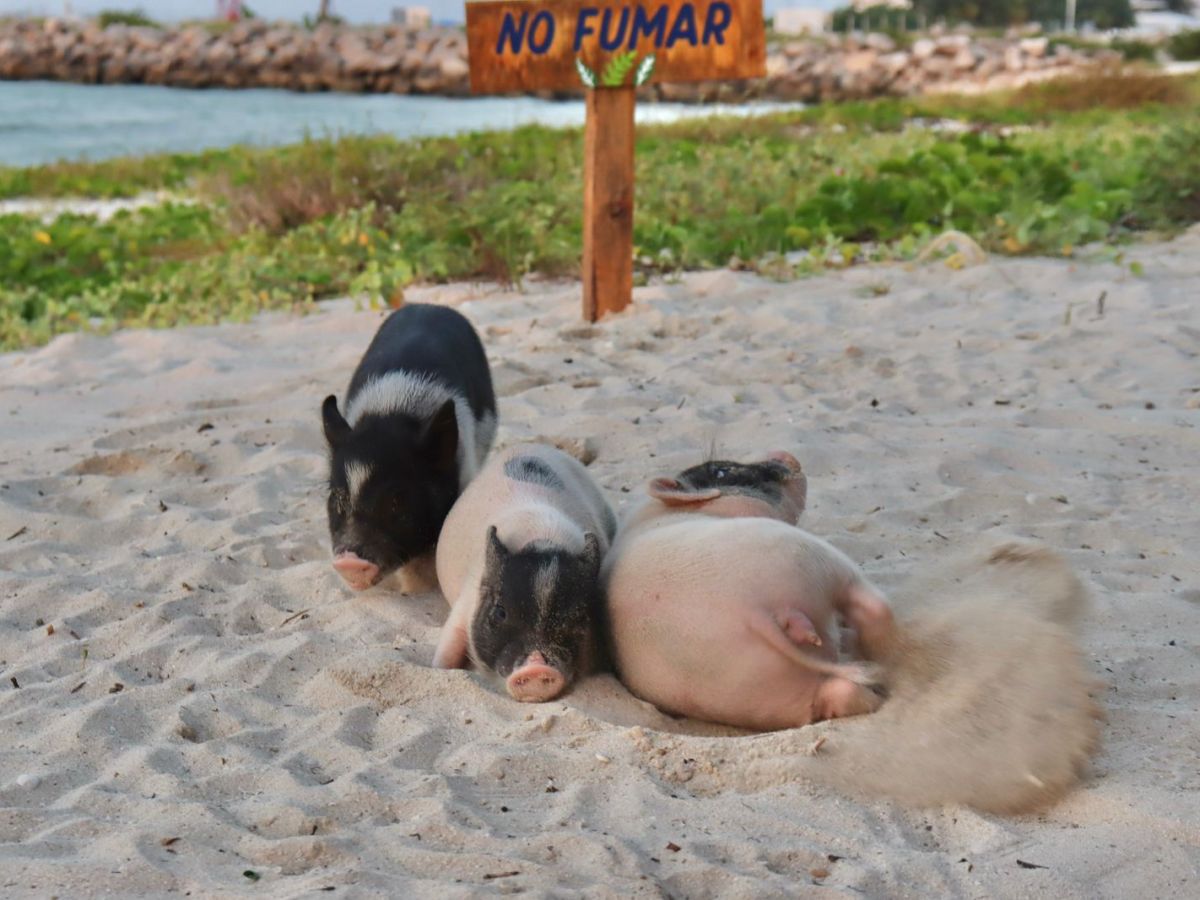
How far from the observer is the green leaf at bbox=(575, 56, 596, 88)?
703 centimetres

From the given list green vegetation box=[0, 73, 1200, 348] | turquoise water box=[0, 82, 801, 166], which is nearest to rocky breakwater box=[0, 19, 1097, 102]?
turquoise water box=[0, 82, 801, 166]

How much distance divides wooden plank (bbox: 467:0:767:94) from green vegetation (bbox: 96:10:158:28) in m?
49.8

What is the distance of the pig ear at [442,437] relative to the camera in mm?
4277

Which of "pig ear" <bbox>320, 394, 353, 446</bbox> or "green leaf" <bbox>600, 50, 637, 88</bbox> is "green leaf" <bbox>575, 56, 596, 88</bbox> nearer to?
"green leaf" <bbox>600, 50, 637, 88</bbox>

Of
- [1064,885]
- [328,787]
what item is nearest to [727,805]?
[1064,885]

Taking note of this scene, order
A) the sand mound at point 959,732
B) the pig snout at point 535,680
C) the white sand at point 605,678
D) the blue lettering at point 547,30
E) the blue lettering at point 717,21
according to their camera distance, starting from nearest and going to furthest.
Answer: the white sand at point 605,678 → the sand mound at point 959,732 → the pig snout at point 535,680 → the blue lettering at point 717,21 → the blue lettering at point 547,30

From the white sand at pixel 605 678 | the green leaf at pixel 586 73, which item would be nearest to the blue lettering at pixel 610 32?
the green leaf at pixel 586 73

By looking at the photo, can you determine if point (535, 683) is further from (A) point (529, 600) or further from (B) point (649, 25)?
(B) point (649, 25)

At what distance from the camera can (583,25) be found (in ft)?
22.9

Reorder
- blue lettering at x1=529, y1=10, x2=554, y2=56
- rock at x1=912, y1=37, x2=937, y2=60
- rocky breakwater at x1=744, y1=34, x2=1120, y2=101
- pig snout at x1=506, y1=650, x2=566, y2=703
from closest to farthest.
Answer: pig snout at x1=506, y1=650, x2=566, y2=703 < blue lettering at x1=529, y1=10, x2=554, y2=56 < rocky breakwater at x1=744, y1=34, x2=1120, y2=101 < rock at x1=912, y1=37, x2=937, y2=60

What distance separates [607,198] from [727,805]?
485 cm

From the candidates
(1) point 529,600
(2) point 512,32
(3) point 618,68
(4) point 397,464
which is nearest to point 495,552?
(1) point 529,600

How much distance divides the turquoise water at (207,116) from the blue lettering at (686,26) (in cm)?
1509

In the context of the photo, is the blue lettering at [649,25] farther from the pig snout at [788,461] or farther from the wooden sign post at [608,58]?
the pig snout at [788,461]
